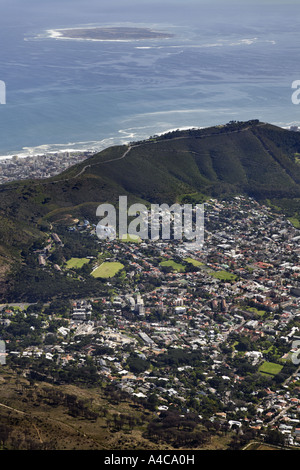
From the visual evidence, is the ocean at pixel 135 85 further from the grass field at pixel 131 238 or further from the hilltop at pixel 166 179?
the grass field at pixel 131 238

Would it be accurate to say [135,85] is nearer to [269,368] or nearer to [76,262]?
[76,262]

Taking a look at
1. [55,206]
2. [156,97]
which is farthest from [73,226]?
[156,97]

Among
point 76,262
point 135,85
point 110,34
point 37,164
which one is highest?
point 110,34

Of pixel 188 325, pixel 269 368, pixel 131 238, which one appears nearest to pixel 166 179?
pixel 131 238

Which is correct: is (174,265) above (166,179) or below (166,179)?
below

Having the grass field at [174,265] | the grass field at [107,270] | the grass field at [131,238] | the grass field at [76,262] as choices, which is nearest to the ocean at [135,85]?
the grass field at [131,238]
